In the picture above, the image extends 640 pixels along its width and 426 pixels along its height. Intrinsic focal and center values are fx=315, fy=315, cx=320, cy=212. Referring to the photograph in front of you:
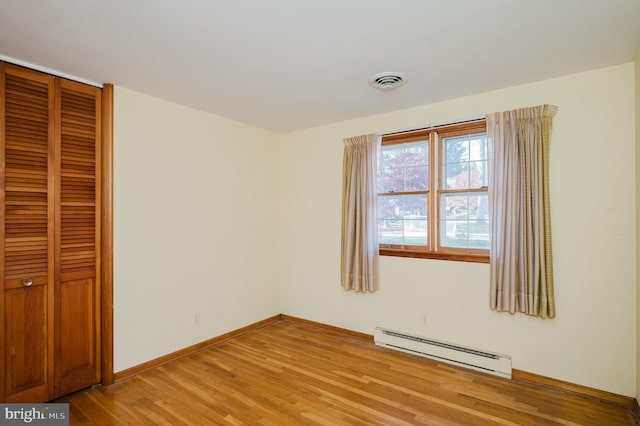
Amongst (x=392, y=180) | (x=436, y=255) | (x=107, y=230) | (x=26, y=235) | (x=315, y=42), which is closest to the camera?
(x=315, y=42)

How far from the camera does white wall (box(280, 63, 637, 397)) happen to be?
240 cm

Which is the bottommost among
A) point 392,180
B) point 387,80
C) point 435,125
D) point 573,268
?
point 573,268

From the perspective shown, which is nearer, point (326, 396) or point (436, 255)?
point (326, 396)

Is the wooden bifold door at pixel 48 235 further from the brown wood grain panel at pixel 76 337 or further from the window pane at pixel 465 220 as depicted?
the window pane at pixel 465 220

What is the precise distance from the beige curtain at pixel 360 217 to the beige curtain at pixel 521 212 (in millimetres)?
1183

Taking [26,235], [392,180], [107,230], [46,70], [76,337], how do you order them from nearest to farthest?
[26,235] < [46,70] < [76,337] < [107,230] < [392,180]

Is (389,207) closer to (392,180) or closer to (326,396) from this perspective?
(392,180)

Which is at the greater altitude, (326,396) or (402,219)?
(402,219)

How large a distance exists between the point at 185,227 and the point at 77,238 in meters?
0.92

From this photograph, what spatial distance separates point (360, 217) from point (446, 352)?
1608 millimetres

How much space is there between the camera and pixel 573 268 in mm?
2572

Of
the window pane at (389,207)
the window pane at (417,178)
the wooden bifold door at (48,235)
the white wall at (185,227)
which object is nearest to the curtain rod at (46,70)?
the wooden bifold door at (48,235)

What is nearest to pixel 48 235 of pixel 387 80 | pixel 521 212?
pixel 387 80

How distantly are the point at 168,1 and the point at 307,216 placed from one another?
114 inches
